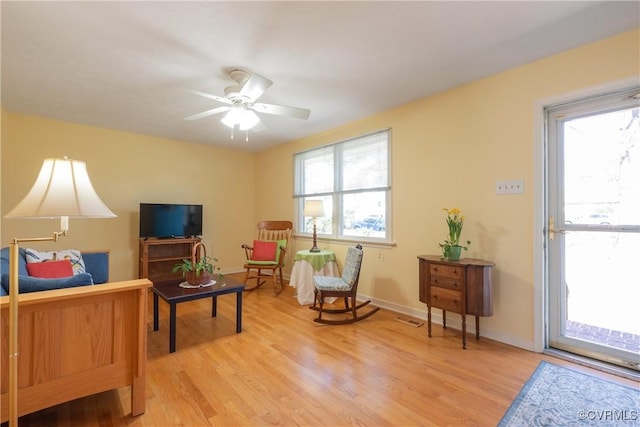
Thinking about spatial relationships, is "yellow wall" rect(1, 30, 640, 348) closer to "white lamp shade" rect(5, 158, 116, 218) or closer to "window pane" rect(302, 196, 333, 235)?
"window pane" rect(302, 196, 333, 235)

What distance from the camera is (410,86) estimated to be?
294cm

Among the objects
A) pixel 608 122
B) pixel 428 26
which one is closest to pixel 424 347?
pixel 608 122

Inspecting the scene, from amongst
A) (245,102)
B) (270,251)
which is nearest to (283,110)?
(245,102)

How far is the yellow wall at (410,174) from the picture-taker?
2.50 metres

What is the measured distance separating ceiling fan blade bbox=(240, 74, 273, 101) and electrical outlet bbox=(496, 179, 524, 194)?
7.28 feet

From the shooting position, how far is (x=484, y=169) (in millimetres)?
2775

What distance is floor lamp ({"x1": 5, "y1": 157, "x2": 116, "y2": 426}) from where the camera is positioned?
46.9 inches

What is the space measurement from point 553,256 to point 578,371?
2.86ft

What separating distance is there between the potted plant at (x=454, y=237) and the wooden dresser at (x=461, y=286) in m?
0.08

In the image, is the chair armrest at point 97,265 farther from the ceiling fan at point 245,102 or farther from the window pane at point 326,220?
the window pane at point 326,220

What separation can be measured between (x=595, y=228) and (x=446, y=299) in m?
1.27

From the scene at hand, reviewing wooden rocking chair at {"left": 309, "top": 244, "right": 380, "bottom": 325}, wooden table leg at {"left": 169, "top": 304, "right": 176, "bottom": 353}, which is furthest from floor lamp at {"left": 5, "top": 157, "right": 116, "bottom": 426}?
wooden rocking chair at {"left": 309, "top": 244, "right": 380, "bottom": 325}

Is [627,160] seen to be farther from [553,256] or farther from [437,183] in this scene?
[437,183]

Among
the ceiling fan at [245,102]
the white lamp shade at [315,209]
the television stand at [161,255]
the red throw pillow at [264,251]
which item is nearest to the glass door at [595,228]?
the ceiling fan at [245,102]
